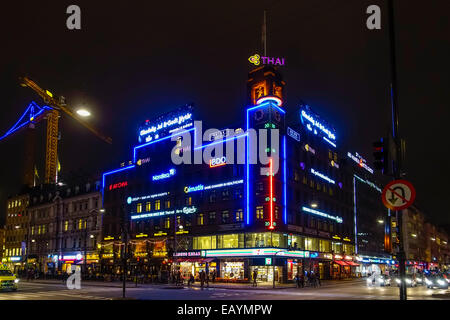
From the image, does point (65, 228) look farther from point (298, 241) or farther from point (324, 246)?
point (324, 246)

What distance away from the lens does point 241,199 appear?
2462 inches

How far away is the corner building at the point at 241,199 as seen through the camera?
6075 cm

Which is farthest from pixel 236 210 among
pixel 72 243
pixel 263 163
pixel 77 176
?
pixel 77 176

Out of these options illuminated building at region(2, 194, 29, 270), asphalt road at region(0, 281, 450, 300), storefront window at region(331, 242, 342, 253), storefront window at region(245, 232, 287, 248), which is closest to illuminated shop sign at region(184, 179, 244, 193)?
storefront window at region(245, 232, 287, 248)

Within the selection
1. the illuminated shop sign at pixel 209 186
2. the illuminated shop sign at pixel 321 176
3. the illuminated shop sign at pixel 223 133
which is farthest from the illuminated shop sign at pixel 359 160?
the illuminated shop sign at pixel 209 186

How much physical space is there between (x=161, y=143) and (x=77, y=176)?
51692 mm

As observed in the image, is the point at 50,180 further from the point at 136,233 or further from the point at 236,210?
the point at 236,210

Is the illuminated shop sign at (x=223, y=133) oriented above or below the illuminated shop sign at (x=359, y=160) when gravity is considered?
below

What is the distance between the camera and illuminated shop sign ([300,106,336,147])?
239 feet

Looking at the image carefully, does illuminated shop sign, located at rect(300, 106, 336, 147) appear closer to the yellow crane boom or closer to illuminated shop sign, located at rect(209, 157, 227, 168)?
illuminated shop sign, located at rect(209, 157, 227, 168)

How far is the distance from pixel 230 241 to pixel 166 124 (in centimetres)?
2587

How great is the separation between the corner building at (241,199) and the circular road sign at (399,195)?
41396 mm

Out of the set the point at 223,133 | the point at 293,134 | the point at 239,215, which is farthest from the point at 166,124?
the point at 239,215

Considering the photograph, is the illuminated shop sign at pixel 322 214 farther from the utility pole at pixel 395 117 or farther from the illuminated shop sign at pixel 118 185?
the utility pole at pixel 395 117
